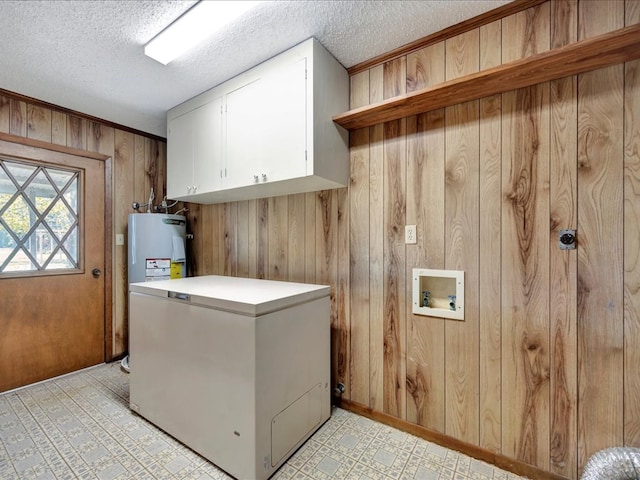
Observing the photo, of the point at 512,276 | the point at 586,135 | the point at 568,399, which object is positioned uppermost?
the point at 586,135

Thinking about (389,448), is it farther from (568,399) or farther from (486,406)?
(568,399)

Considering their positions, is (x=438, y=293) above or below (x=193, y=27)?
below

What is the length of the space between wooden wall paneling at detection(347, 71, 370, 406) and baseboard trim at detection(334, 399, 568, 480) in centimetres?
7

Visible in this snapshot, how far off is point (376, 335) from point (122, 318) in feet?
8.38

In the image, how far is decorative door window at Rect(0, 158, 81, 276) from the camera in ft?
7.38

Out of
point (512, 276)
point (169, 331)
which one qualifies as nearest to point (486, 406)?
point (512, 276)

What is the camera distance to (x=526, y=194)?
1453 millimetres

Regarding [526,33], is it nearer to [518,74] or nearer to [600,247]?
[518,74]

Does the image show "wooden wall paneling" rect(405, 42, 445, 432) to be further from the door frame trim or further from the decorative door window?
the decorative door window

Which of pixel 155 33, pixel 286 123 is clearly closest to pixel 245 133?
pixel 286 123

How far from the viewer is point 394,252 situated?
1.83m

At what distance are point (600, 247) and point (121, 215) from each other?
11.8ft

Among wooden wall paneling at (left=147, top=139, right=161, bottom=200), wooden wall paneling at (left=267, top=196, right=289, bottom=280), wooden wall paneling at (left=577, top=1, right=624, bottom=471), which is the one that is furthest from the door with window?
wooden wall paneling at (left=577, top=1, right=624, bottom=471)

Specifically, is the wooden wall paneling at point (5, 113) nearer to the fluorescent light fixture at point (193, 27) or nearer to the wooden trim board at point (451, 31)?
the fluorescent light fixture at point (193, 27)
